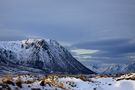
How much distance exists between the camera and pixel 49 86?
41.2m

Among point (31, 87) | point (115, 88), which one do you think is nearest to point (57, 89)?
point (31, 87)

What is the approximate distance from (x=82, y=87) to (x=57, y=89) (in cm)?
1928

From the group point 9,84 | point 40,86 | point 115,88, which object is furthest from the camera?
point 115,88

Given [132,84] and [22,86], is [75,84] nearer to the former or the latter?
[132,84]

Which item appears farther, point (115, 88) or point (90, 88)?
point (115, 88)

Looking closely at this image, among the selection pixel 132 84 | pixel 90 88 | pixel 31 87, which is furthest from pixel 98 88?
pixel 31 87

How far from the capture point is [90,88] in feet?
193

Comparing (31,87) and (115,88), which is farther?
(115,88)

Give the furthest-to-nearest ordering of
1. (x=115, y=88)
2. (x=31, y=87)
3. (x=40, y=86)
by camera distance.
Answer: (x=115, y=88) → (x=40, y=86) → (x=31, y=87)

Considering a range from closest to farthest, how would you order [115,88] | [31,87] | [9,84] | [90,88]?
[9,84] → [31,87] → [90,88] → [115,88]

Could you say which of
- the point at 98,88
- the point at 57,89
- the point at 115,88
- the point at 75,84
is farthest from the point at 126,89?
the point at 57,89

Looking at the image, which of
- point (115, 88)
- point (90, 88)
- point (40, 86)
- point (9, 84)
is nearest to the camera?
point (9, 84)

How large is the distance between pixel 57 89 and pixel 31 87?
5050 millimetres

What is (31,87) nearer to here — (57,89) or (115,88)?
(57,89)
